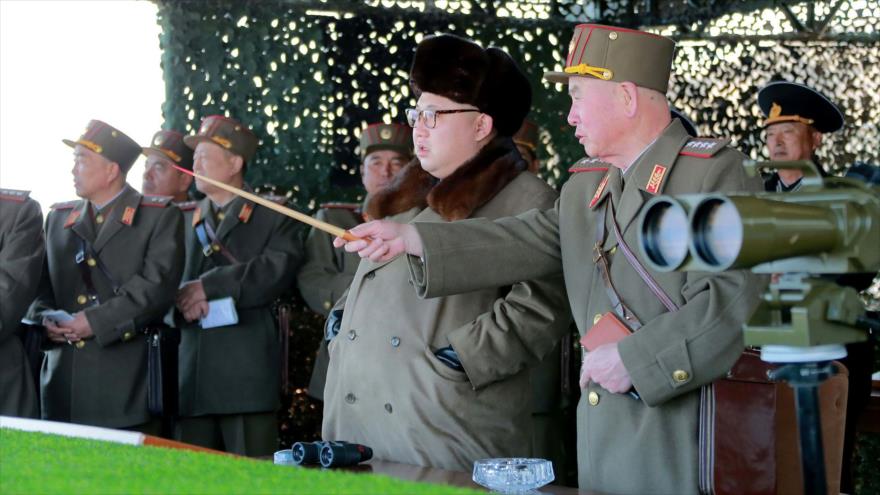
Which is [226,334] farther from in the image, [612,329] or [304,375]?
[612,329]

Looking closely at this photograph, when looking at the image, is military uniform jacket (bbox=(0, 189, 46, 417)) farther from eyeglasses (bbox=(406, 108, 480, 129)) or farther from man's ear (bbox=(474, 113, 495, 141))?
man's ear (bbox=(474, 113, 495, 141))

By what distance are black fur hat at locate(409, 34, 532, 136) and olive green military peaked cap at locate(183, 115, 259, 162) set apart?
2676mm

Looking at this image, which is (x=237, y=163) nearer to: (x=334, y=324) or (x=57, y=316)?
(x=57, y=316)

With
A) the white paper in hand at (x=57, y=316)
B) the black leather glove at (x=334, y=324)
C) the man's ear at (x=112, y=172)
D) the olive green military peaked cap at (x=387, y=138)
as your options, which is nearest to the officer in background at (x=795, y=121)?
the olive green military peaked cap at (x=387, y=138)

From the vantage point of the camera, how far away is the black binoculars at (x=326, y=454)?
266 centimetres

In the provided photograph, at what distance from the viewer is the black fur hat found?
139 inches

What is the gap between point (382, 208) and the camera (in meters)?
3.68

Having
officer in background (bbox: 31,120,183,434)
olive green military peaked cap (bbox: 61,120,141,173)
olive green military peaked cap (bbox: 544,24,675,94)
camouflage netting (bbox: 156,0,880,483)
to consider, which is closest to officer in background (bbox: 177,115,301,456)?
officer in background (bbox: 31,120,183,434)

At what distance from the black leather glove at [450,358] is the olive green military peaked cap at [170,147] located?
3.38 m

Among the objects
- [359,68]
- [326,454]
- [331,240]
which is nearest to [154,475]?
[326,454]

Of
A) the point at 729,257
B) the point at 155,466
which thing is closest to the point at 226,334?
the point at 155,466

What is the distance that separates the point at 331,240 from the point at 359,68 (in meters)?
1.06

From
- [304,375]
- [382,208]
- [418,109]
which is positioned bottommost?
[304,375]

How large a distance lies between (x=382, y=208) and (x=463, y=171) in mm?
295
